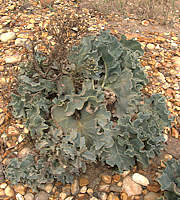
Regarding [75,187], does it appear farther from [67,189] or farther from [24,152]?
[24,152]

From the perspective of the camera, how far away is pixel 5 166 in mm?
2369

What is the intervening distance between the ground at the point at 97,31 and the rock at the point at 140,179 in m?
0.05

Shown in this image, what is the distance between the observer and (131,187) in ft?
7.43

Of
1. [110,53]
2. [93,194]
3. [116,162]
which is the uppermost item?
[110,53]

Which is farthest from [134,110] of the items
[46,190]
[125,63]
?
[46,190]

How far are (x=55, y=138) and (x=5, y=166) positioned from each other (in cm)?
52

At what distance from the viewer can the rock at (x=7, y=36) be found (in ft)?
11.1

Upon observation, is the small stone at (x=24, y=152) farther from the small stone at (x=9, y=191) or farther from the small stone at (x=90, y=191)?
the small stone at (x=90, y=191)

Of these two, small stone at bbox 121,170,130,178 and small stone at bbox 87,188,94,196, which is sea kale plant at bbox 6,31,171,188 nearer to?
small stone at bbox 121,170,130,178

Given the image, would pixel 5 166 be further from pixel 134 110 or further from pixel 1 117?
pixel 134 110

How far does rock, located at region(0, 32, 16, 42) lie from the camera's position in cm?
339

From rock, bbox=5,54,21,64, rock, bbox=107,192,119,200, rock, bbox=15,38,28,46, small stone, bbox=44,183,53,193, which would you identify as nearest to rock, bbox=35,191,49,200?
small stone, bbox=44,183,53,193

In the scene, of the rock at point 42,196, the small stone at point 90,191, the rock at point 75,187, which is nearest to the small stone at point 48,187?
the rock at point 42,196

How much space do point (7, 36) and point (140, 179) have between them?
2.25m
